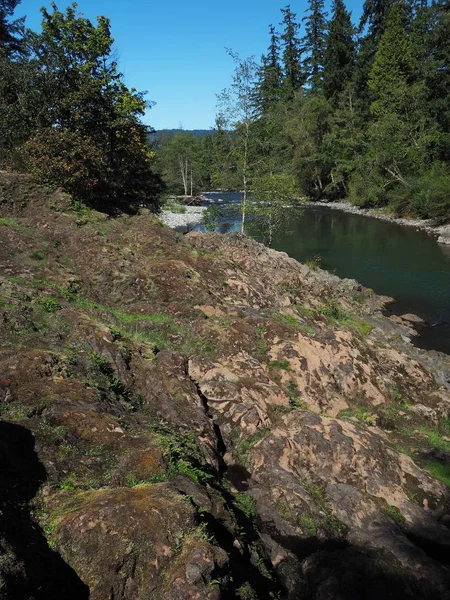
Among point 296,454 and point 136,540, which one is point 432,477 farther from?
point 136,540

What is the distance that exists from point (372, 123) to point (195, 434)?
2560 inches

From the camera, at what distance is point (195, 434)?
30.8ft

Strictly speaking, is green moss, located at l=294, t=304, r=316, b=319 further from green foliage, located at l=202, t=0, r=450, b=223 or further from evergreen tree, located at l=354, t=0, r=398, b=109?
evergreen tree, located at l=354, t=0, r=398, b=109

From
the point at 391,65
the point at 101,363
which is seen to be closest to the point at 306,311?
the point at 101,363

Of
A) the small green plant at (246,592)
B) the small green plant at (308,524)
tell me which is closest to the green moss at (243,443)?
the small green plant at (308,524)

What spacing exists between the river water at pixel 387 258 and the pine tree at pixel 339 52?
3686cm

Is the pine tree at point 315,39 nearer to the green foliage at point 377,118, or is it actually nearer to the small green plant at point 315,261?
the green foliage at point 377,118

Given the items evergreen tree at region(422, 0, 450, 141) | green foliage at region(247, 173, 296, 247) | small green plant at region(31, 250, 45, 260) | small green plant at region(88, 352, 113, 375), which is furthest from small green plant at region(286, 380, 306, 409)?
evergreen tree at region(422, 0, 450, 141)

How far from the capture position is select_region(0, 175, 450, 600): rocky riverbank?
5.23m

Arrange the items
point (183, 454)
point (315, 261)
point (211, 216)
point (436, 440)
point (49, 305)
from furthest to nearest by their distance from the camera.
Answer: point (315, 261), point (211, 216), point (436, 440), point (49, 305), point (183, 454)

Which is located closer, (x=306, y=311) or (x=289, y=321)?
(x=289, y=321)

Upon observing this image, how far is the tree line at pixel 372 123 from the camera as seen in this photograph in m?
52.2

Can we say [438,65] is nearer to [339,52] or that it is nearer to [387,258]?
[339,52]

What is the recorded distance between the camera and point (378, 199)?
198 feet
